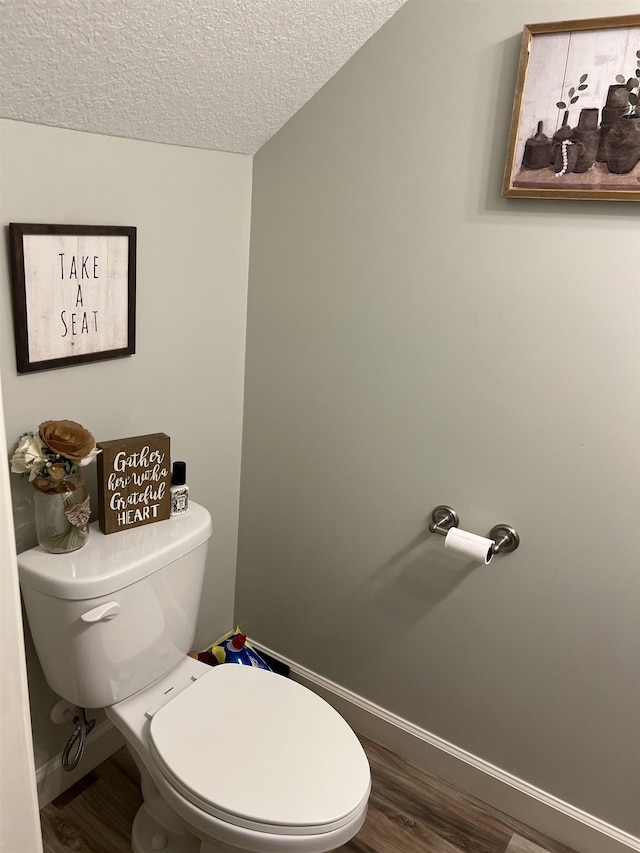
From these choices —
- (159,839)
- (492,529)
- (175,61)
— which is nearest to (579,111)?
(175,61)

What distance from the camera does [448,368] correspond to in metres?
1.61

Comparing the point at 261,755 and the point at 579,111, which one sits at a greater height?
the point at 579,111

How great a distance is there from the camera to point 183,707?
57.1 inches

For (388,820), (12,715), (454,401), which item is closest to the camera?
(12,715)

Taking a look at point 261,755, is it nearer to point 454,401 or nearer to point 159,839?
point 159,839

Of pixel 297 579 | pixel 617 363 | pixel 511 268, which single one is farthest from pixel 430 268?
pixel 297 579

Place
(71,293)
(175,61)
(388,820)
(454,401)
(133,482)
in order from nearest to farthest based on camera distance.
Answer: (175,61) < (71,293) < (133,482) < (454,401) < (388,820)

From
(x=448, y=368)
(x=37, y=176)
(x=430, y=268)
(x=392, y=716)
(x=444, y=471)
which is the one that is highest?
(x=37, y=176)

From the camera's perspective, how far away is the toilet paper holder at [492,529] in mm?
1592

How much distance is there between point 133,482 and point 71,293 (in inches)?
17.1

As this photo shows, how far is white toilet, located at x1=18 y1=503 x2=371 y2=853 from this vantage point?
126cm

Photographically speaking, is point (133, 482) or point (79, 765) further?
point (79, 765)

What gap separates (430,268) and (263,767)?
1.15m

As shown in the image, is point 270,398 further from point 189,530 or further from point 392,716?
point 392,716
